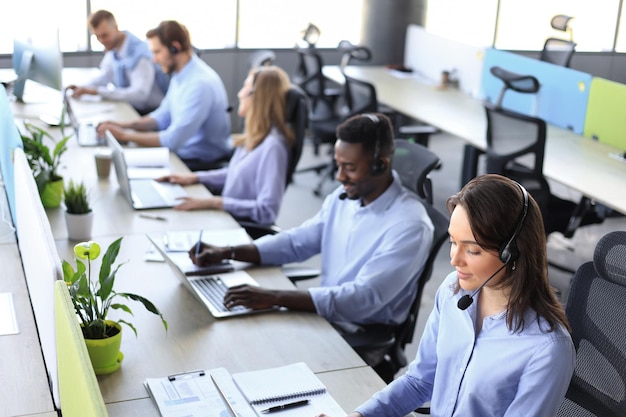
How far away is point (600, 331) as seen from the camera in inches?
77.4

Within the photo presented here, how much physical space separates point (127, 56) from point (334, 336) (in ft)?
12.3

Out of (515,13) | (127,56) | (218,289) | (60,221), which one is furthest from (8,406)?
(515,13)

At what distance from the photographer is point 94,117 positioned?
15.7ft

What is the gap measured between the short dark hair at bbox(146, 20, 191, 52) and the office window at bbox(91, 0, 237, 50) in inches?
107

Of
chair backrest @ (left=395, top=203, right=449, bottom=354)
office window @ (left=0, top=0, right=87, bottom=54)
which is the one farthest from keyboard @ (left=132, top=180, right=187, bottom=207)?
office window @ (left=0, top=0, right=87, bottom=54)

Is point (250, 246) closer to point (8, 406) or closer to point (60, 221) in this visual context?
point (60, 221)

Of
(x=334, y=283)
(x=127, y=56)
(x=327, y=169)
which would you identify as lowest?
(x=327, y=169)

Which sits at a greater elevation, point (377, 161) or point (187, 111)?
point (377, 161)

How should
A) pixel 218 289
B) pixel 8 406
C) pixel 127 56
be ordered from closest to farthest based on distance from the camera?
1. pixel 8 406
2. pixel 218 289
3. pixel 127 56

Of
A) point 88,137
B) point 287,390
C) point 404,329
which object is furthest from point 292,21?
point 287,390

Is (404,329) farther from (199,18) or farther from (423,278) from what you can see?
(199,18)

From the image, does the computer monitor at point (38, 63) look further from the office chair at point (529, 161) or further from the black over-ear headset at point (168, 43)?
the office chair at point (529, 161)

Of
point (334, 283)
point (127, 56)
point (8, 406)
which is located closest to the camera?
point (8, 406)

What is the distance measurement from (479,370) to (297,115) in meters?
2.02
